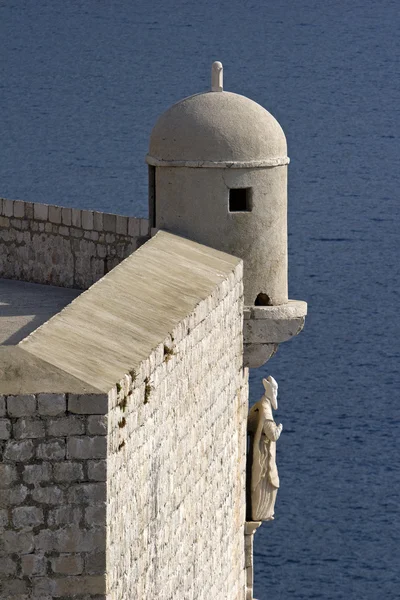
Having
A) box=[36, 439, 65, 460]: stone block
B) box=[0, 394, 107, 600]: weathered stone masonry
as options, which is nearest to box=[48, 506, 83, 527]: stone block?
box=[0, 394, 107, 600]: weathered stone masonry

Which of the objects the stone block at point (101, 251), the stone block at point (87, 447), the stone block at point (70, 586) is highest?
the stone block at point (87, 447)

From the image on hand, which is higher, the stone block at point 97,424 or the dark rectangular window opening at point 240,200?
the dark rectangular window opening at point 240,200

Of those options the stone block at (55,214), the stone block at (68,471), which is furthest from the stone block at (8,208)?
the stone block at (68,471)

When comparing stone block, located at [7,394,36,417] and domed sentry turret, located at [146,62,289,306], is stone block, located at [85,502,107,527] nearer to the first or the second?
stone block, located at [7,394,36,417]

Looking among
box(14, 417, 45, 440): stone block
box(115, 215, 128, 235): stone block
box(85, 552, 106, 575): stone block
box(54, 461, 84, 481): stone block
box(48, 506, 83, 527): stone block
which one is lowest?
box(85, 552, 106, 575): stone block

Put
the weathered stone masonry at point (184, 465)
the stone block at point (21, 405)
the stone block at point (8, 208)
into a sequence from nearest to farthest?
the stone block at point (21, 405) → the weathered stone masonry at point (184, 465) → the stone block at point (8, 208)

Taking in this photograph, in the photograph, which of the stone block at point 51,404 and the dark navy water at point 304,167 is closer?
the stone block at point 51,404

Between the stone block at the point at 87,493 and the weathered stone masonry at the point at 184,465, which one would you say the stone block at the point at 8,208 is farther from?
the stone block at the point at 87,493

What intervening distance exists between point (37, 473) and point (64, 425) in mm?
312

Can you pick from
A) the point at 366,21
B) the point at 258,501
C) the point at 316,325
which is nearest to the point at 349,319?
the point at 316,325

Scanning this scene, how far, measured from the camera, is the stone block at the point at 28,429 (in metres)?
9.44

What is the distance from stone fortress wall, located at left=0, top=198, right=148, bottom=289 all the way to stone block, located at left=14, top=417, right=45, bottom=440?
5.87m

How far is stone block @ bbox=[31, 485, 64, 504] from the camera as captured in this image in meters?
9.59

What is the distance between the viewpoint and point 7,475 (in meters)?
9.51
